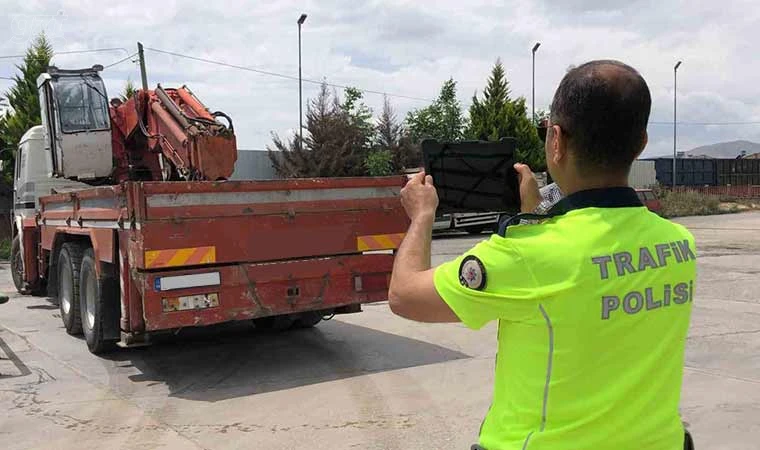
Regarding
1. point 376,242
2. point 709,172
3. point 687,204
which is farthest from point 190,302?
point 709,172

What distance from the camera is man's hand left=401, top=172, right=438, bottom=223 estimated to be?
6.42 ft

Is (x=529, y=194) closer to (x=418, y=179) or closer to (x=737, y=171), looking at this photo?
(x=418, y=179)

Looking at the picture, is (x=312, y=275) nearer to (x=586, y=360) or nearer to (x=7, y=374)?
(x=7, y=374)

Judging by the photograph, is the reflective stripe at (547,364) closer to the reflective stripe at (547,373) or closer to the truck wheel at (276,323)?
the reflective stripe at (547,373)

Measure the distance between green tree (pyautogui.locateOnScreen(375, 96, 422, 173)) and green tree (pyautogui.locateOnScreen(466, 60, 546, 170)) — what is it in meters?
4.00

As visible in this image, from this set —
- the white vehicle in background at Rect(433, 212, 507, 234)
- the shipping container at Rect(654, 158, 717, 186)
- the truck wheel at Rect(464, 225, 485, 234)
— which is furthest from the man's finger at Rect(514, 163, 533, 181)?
the shipping container at Rect(654, 158, 717, 186)

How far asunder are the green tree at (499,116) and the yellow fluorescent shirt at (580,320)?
34.7 m

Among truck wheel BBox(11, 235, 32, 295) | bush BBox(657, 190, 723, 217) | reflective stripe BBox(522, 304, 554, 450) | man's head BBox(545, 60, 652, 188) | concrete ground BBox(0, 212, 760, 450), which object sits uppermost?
man's head BBox(545, 60, 652, 188)

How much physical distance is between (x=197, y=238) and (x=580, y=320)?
5339 mm

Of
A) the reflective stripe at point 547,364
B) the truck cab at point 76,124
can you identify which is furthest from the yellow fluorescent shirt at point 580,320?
the truck cab at point 76,124

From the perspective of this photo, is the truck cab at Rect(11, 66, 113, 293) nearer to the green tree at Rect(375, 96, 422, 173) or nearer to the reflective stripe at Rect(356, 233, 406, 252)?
the reflective stripe at Rect(356, 233, 406, 252)

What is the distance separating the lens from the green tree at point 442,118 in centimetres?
4022

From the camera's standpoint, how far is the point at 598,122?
5.46 feet

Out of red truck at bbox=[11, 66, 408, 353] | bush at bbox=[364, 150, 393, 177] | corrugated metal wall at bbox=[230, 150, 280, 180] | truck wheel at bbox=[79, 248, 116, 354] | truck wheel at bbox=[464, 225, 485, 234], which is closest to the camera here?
red truck at bbox=[11, 66, 408, 353]
